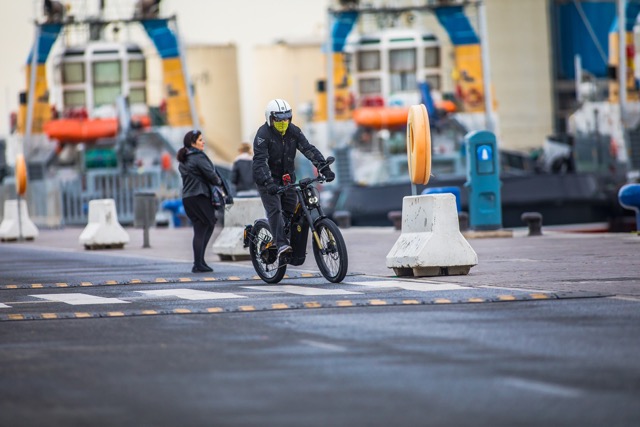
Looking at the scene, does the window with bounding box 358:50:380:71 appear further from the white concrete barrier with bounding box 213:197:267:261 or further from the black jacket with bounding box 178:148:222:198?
the black jacket with bounding box 178:148:222:198

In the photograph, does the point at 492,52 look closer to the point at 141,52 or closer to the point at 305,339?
the point at 141,52

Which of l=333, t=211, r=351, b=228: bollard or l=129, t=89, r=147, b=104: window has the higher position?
l=129, t=89, r=147, b=104: window

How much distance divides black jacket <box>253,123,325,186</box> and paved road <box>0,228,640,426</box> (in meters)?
1.10

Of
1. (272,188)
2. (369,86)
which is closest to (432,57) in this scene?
(369,86)

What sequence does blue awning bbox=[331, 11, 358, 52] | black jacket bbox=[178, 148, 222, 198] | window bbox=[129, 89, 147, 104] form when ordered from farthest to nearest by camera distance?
1. window bbox=[129, 89, 147, 104]
2. blue awning bbox=[331, 11, 358, 52]
3. black jacket bbox=[178, 148, 222, 198]

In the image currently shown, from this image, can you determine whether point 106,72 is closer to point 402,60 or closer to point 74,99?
point 74,99

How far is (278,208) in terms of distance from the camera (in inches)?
556

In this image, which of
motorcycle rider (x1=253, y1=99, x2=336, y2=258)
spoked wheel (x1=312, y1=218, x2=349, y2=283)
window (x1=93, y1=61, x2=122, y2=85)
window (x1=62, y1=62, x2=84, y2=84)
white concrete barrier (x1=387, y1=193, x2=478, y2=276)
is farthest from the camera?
window (x1=93, y1=61, x2=122, y2=85)

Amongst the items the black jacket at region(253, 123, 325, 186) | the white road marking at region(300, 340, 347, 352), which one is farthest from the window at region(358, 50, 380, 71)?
the white road marking at region(300, 340, 347, 352)

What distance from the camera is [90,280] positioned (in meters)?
16.2

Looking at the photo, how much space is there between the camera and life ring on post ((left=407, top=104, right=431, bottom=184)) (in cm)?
1568

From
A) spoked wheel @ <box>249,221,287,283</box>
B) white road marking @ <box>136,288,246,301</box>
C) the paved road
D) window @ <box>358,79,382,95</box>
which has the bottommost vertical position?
the paved road

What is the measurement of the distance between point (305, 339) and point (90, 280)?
794 cm

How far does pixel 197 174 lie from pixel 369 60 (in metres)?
34.9
